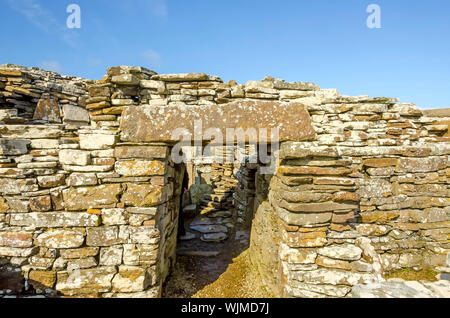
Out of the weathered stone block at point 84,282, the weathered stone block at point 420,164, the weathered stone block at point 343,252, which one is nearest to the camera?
the weathered stone block at point 343,252

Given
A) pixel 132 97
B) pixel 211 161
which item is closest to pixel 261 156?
pixel 132 97

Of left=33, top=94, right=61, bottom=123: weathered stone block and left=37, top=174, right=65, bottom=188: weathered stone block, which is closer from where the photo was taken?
left=37, top=174, right=65, bottom=188: weathered stone block

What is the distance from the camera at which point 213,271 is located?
4.56 meters

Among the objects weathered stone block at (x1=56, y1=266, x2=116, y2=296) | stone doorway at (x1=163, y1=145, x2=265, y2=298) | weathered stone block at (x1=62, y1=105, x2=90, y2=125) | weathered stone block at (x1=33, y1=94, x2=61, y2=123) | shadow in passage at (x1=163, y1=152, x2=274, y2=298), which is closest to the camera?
weathered stone block at (x1=56, y1=266, x2=116, y2=296)

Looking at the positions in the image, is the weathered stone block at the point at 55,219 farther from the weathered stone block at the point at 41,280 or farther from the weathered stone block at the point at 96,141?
the weathered stone block at the point at 96,141

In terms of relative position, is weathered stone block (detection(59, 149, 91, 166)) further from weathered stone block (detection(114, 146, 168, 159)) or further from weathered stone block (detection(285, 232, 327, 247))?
weathered stone block (detection(285, 232, 327, 247))

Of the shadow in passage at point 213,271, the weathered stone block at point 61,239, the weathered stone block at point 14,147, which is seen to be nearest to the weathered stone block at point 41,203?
the weathered stone block at point 61,239

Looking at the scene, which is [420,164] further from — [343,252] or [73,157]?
[73,157]

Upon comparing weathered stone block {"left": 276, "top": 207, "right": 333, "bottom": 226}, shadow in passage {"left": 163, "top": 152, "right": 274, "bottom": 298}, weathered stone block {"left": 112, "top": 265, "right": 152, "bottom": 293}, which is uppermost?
weathered stone block {"left": 276, "top": 207, "right": 333, "bottom": 226}

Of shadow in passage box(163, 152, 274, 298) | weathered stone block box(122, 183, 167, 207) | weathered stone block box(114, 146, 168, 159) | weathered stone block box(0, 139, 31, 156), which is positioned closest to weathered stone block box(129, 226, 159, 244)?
weathered stone block box(122, 183, 167, 207)

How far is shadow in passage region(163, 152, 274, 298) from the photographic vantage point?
368 cm

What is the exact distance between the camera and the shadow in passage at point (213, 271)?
3.68 metres

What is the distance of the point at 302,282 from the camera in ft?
8.34
